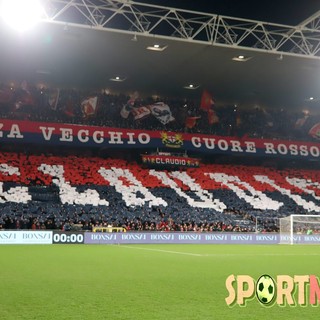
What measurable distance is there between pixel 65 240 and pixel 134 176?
33.5 feet

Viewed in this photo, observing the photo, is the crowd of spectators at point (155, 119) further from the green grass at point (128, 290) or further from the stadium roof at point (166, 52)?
the green grass at point (128, 290)

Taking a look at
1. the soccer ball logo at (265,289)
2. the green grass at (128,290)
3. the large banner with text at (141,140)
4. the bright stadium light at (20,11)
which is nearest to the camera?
the soccer ball logo at (265,289)

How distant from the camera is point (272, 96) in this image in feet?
126

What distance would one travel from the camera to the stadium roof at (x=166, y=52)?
76.2ft

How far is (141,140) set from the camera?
34.9m

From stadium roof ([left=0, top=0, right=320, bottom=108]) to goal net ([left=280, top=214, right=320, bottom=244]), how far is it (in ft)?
28.2

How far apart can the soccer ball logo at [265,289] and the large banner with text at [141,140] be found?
28.5 m

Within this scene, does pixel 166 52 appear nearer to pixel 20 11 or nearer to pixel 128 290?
pixel 20 11

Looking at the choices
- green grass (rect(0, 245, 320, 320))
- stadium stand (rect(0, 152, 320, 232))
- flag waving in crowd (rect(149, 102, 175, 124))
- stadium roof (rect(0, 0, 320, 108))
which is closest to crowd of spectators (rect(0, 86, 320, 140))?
flag waving in crowd (rect(149, 102, 175, 124))

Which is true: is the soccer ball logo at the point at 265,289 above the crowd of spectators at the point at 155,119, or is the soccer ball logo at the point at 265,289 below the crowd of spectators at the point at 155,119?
below

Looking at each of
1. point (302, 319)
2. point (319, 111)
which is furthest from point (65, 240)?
point (319, 111)

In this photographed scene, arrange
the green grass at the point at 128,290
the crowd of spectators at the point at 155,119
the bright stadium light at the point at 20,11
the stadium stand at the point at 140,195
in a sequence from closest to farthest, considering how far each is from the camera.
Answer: the green grass at the point at 128,290, the bright stadium light at the point at 20,11, the stadium stand at the point at 140,195, the crowd of spectators at the point at 155,119

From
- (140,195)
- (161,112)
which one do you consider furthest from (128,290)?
(161,112)

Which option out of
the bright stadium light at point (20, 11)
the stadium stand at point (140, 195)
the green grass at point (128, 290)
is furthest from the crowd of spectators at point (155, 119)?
the green grass at point (128, 290)
